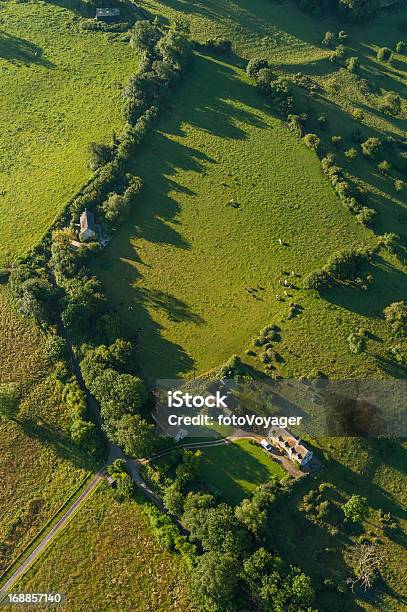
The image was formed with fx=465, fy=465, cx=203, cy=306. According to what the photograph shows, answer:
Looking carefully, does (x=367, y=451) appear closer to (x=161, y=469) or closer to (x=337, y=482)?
(x=337, y=482)

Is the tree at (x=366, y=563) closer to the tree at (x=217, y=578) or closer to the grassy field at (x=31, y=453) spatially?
the tree at (x=217, y=578)

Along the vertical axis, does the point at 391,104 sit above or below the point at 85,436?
above

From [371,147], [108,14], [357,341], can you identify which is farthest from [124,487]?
[108,14]

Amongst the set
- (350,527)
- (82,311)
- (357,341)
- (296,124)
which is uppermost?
(296,124)

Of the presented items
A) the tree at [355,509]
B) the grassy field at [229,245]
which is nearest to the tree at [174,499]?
the grassy field at [229,245]

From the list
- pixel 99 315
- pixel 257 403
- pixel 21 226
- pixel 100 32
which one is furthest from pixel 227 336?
pixel 100 32

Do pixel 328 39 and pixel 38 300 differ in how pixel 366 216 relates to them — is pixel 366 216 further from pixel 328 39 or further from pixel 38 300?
pixel 38 300
